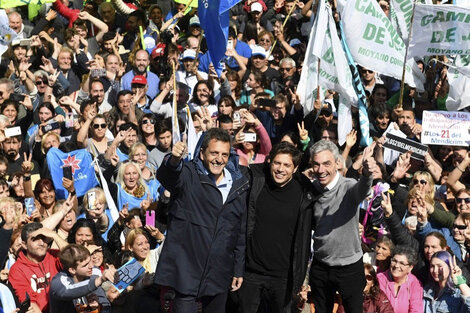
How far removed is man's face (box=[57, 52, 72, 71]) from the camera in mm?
15102

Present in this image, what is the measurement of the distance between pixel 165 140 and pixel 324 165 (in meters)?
3.96

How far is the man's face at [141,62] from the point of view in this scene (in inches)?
567

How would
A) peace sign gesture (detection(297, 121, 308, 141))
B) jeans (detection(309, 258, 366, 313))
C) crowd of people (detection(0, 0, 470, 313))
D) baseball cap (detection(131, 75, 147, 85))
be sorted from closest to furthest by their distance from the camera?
crowd of people (detection(0, 0, 470, 313)) → jeans (detection(309, 258, 366, 313)) → peace sign gesture (detection(297, 121, 308, 141)) → baseball cap (detection(131, 75, 147, 85))

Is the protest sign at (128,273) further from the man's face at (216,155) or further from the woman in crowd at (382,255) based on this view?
the woman in crowd at (382,255)

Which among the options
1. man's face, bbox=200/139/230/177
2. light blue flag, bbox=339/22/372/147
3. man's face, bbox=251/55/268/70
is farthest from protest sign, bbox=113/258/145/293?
man's face, bbox=251/55/268/70

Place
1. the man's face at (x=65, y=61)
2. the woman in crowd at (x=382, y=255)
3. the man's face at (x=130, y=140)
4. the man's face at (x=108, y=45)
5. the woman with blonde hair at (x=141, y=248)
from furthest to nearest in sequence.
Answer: the man's face at (x=108, y=45) → the man's face at (x=65, y=61) → the man's face at (x=130, y=140) → the woman in crowd at (x=382, y=255) → the woman with blonde hair at (x=141, y=248)

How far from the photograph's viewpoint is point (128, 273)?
929 cm

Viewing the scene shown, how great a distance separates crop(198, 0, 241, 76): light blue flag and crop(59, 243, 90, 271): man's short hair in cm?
332

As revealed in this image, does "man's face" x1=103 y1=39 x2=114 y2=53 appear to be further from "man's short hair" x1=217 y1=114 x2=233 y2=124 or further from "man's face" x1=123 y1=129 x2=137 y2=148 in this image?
"man's short hair" x1=217 y1=114 x2=233 y2=124

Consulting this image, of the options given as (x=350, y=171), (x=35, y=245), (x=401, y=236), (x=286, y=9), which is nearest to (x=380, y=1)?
(x=286, y=9)

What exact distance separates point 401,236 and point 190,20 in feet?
21.7

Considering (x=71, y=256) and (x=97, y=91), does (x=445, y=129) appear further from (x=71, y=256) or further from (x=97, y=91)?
(x=71, y=256)

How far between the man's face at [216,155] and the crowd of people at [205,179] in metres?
0.01

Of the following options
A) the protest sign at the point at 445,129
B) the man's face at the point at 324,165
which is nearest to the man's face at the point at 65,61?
the protest sign at the point at 445,129
